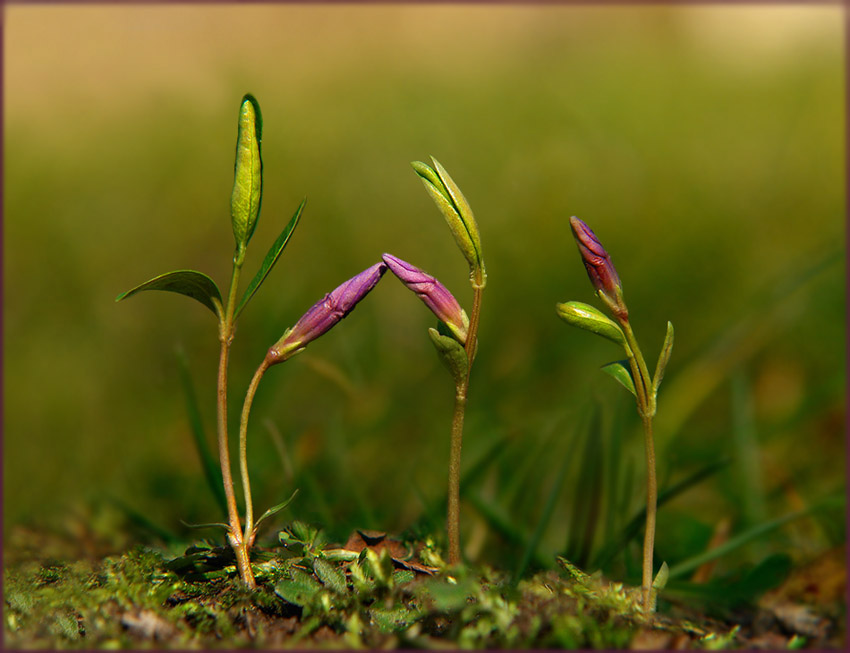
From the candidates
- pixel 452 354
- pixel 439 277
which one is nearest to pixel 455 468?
pixel 452 354

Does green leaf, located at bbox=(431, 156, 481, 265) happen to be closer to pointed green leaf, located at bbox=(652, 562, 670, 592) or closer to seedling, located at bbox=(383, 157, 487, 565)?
seedling, located at bbox=(383, 157, 487, 565)

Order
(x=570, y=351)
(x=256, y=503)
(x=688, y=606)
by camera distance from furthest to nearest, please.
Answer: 1. (x=570, y=351)
2. (x=256, y=503)
3. (x=688, y=606)

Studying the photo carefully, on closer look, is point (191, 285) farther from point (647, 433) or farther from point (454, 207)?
point (647, 433)

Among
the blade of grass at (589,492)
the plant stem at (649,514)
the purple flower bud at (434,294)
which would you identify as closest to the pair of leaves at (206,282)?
the purple flower bud at (434,294)

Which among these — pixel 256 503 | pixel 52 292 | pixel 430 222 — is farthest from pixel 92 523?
pixel 430 222

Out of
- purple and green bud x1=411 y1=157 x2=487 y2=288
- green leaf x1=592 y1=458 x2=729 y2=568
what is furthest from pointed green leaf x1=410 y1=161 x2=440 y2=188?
green leaf x1=592 y1=458 x2=729 y2=568

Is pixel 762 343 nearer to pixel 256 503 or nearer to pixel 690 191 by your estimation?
pixel 690 191
